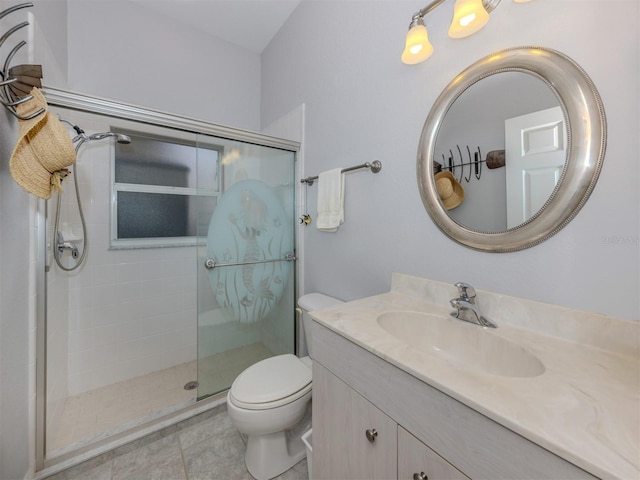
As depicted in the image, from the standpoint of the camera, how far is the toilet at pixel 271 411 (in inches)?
43.1

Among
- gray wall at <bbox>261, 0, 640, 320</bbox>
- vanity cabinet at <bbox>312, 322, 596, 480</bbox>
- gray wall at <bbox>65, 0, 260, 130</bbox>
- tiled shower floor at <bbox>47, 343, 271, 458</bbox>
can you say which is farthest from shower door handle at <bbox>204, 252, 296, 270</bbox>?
gray wall at <bbox>65, 0, 260, 130</bbox>

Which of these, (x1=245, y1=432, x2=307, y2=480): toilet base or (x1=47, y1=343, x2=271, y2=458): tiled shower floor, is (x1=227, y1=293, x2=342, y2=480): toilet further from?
(x1=47, y1=343, x2=271, y2=458): tiled shower floor

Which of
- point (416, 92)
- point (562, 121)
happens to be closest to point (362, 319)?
point (562, 121)

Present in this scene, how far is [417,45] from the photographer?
96 cm

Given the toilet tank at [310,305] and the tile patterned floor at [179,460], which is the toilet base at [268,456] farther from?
the toilet tank at [310,305]

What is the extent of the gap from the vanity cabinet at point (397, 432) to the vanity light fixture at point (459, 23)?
3.61 ft

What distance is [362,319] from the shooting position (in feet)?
2.92

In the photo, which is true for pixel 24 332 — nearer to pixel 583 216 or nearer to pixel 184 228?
pixel 184 228

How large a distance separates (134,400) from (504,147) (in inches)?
98.5

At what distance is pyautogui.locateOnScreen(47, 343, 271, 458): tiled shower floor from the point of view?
1390 millimetres

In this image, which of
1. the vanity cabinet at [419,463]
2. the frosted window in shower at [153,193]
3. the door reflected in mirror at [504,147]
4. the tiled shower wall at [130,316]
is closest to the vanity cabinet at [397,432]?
the vanity cabinet at [419,463]

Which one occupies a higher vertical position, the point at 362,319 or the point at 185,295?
the point at 362,319

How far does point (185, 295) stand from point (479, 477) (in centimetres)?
216

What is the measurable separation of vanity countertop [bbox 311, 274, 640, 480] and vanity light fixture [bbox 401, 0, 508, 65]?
3.01ft
